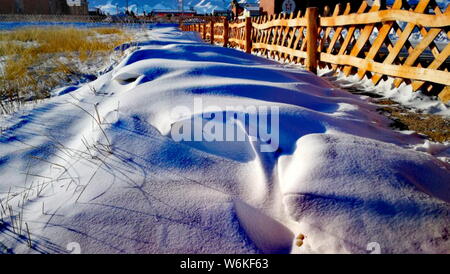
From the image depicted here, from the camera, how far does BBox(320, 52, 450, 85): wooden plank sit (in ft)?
8.40

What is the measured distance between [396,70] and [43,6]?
39.9m

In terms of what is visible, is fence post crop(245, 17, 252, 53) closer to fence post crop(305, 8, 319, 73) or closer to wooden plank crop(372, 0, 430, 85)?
fence post crop(305, 8, 319, 73)

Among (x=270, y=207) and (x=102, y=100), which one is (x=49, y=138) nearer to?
(x=102, y=100)

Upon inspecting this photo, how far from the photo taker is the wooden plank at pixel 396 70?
2.56m

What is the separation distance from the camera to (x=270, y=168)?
139 centimetres

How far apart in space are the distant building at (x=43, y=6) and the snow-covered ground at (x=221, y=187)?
37083 millimetres

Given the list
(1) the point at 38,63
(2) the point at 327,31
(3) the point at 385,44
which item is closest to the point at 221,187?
(3) the point at 385,44

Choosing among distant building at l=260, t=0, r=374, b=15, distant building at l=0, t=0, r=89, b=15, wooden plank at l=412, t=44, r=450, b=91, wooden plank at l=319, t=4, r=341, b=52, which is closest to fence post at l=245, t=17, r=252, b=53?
wooden plank at l=319, t=4, r=341, b=52

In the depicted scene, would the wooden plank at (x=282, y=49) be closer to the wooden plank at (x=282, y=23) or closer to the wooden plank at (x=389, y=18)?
the wooden plank at (x=282, y=23)

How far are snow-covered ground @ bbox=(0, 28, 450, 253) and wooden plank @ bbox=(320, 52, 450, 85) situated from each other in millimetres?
1073

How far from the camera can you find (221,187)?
4.15 ft

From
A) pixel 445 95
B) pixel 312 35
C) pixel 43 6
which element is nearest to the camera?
pixel 445 95

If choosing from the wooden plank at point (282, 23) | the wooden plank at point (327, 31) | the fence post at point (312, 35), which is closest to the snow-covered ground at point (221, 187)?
the fence post at point (312, 35)

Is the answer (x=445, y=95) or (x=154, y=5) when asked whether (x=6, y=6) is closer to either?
(x=445, y=95)
